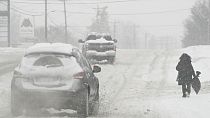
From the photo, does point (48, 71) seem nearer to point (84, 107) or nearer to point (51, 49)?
point (51, 49)

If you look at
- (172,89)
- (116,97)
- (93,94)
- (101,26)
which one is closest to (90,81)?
(93,94)

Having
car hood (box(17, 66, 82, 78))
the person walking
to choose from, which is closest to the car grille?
the person walking

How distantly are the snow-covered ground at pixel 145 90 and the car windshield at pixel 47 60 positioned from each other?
129cm

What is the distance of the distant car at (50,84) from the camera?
12062mm

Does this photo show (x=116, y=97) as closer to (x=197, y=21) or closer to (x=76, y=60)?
(x=76, y=60)

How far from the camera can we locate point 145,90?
802 inches

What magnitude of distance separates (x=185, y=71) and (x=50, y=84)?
5672mm

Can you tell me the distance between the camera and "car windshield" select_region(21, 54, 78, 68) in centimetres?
1249

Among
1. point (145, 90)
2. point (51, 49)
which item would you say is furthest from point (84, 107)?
point (145, 90)

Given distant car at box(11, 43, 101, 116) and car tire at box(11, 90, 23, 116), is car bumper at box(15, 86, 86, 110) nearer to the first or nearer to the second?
distant car at box(11, 43, 101, 116)

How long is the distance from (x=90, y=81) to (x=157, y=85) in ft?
31.4

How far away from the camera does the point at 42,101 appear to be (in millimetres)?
12070

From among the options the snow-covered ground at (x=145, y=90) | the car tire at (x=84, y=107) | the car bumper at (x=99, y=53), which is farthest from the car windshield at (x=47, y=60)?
the car bumper at (x=99, y=53)

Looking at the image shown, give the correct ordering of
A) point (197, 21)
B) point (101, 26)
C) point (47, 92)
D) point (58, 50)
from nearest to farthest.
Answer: point (47, 92), point (58, 50), point (197, 21), point (101, 26)
